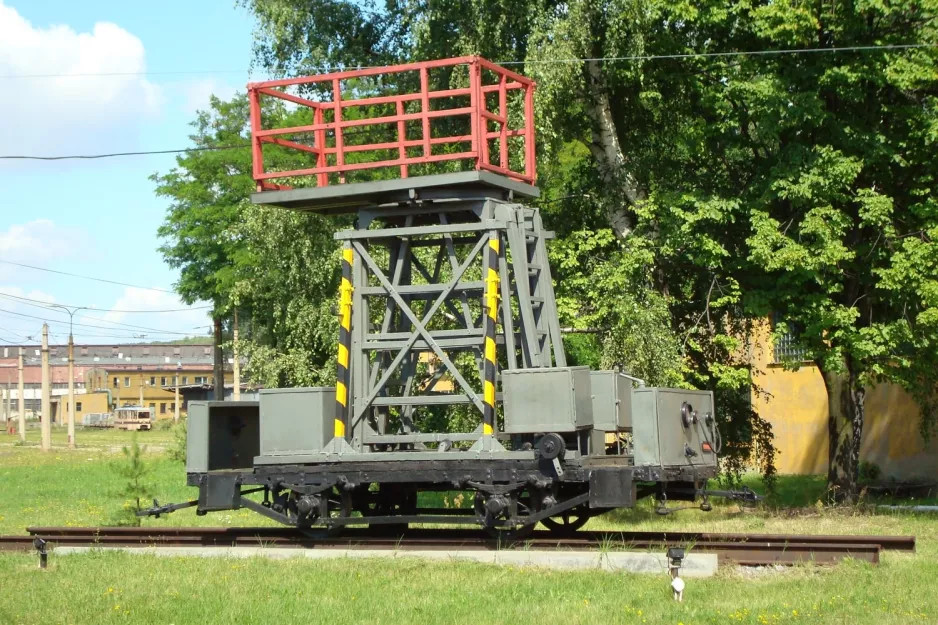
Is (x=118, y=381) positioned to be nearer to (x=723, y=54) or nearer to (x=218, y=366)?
(x=218, y=366)

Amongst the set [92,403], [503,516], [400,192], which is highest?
[400,192]

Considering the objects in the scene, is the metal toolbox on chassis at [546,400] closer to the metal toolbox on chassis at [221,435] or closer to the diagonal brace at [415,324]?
the diagonal brace at [415,324]

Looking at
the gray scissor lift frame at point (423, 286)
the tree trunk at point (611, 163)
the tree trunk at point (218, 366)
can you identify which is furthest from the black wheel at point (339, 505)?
the tree trunk at point (218, 366)

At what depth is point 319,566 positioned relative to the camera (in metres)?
11.9

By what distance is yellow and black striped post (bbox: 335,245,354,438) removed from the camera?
43.4ft

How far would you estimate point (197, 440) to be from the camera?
545 inches

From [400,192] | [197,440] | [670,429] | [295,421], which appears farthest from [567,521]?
[197,440]

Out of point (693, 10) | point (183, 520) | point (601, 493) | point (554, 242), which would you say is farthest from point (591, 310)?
point (601, 493)

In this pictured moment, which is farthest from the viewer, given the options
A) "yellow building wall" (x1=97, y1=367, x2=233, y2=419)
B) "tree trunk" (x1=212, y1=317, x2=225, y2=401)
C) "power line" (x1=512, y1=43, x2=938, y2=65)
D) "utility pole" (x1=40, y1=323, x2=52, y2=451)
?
"yellow building wall" (x1=97, y1=367, x2=233, y2=419)

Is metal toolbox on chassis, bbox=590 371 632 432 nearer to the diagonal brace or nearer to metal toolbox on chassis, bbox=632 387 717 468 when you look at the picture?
metal toolbox on chassis, bbox=632 387 717 468

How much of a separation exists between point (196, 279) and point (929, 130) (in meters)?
33.2

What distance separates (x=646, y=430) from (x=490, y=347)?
188 cm

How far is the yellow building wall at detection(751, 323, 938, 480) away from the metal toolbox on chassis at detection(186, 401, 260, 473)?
61.3ft

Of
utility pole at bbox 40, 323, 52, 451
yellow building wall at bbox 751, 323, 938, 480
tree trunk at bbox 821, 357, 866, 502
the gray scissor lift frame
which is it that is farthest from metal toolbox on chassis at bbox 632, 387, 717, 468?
utility pole at bbox 40, 323, 52, 451
